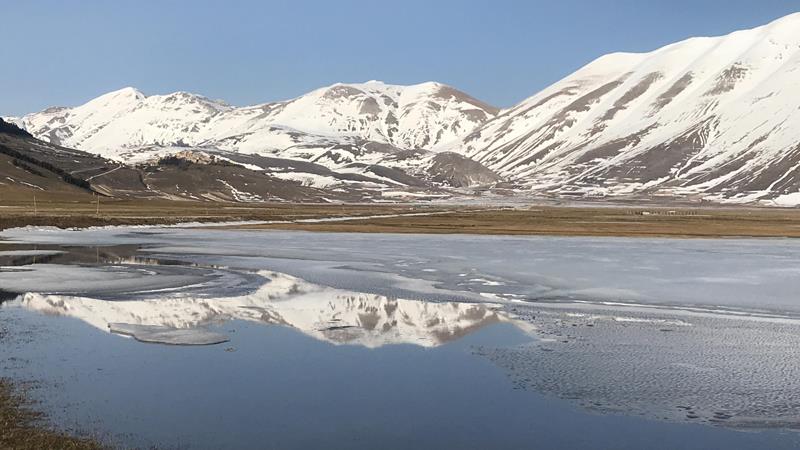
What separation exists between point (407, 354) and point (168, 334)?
8215 mm

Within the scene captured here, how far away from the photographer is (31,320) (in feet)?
93.8

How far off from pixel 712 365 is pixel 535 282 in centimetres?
2041

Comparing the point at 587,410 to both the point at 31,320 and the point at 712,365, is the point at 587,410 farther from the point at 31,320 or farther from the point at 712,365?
the point at 31,320

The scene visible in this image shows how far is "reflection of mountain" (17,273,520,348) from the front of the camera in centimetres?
2788

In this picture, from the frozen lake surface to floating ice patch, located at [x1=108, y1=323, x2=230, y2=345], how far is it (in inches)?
5.8

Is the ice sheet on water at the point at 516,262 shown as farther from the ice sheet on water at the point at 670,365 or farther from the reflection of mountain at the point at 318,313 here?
the ice sheet on water at the point at 670,365

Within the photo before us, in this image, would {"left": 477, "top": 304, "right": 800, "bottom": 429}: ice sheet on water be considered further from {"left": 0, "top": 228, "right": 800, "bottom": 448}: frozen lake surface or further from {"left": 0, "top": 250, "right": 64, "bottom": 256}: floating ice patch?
{"left": 0, "top": 250, "right": 64, "bottom": 256}: floating ice patch

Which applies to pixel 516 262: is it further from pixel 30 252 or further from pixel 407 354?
pixel 30 252

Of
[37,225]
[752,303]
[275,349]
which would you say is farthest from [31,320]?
[37,225]

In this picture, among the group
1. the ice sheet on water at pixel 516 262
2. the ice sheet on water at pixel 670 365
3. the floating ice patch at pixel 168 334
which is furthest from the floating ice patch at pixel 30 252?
the ice sheet on water at pixel 670 365

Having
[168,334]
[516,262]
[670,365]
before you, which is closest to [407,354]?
[670,365]

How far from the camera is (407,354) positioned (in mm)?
24562

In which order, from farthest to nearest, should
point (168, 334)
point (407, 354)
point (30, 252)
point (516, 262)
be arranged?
1. point (30, 252)
2. point (516, 262)
3. point (168, 334)
4. point (407, 354)

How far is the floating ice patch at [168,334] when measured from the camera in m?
25.5
